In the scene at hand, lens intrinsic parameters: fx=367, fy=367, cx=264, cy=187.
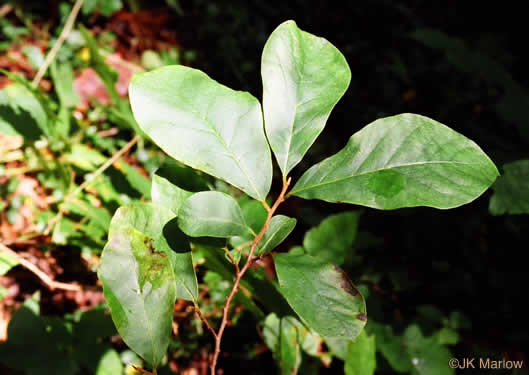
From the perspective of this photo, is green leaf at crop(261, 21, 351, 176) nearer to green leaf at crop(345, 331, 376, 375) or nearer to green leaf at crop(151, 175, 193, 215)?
green leaf at crop(151, 175, 193, 215)

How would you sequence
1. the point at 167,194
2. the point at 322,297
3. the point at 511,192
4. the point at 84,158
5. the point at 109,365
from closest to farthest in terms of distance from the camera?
1. the point at 322,297
2. the point at 167,194
3. the point at 109,365
4. the point at 511,192
5. the point at 84,158

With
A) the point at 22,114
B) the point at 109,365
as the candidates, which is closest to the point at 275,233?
the point at 109,365

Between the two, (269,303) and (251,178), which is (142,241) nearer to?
(251,178)

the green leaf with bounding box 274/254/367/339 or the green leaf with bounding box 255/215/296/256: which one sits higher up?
the green leaf with bounding box 255/215/296/256

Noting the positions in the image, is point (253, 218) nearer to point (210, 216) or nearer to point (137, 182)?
point (210, 216)

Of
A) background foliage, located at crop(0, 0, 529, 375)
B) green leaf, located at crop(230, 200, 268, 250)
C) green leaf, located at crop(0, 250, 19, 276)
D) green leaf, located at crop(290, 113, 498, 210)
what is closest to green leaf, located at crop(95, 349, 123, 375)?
background foliage, located at crop(0, 0, 529, 375)

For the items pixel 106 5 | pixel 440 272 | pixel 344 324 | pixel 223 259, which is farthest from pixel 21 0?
pixel 440 272
